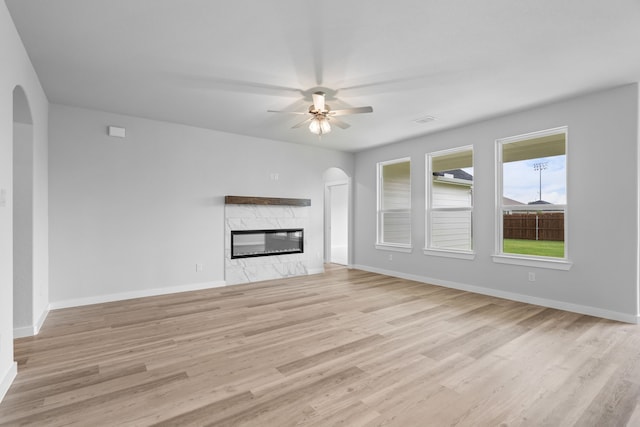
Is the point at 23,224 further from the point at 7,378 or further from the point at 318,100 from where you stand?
the point at 318,100

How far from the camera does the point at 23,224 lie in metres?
3.28

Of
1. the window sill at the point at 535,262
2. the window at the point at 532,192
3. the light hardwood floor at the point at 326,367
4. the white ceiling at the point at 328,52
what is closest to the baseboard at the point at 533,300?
the light hardwood floor at the point at 326,367

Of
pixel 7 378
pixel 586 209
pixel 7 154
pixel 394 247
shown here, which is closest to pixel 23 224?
pixel 7 154

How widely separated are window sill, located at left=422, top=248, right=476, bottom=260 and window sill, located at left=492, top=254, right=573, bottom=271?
38 centimetres

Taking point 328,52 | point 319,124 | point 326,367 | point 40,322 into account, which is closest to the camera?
point 326,367

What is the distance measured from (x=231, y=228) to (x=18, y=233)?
2921mm

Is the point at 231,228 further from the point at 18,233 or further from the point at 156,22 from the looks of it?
the point at 156,22

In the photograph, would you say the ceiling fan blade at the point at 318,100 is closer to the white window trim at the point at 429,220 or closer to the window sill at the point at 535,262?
the white window trim at the point at 429,220

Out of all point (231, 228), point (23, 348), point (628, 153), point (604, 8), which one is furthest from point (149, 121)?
point (628, 153)

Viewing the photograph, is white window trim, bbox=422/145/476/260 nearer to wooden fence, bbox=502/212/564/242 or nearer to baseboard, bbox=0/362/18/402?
wooden fence, bbox=502/212/564/242

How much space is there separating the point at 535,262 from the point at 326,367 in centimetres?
349

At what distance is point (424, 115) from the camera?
4766 millimetres

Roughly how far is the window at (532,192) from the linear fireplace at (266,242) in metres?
3.67

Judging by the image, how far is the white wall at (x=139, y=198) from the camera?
4.38m
